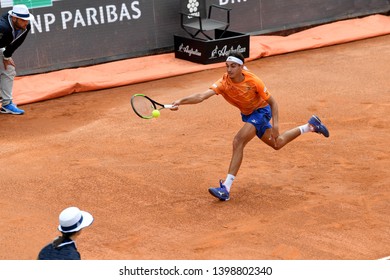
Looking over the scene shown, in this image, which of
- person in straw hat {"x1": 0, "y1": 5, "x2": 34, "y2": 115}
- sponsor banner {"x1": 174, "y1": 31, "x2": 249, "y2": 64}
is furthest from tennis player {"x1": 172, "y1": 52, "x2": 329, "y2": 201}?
sponsor banner {"x1": 174, "y1": 31, "x2": 249, "y2": 64}

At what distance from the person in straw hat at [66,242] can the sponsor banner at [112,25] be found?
11091 mm

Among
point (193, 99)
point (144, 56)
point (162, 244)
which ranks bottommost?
point (144, 56)

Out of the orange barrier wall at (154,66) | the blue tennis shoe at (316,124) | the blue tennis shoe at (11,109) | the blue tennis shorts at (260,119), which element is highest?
the blue tennis shorts at (260,119)

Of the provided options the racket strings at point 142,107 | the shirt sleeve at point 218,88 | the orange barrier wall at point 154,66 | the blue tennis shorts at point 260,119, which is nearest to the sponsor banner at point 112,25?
the orange barrier wall at point 154,66

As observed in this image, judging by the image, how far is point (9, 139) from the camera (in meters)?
15.0

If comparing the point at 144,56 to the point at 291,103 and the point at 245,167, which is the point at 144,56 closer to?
the point at 291,103

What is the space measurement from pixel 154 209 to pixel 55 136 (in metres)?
4.19

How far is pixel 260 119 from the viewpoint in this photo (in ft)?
39.1

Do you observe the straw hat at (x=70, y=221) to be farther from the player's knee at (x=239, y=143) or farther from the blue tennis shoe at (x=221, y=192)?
the player's knee at (x=239, y=143)

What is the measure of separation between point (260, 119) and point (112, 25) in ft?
27.6

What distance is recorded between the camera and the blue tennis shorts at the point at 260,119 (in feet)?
39.0

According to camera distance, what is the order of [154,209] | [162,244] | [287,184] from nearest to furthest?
1. [162,244]
2. [154,209]
3. [287,184]

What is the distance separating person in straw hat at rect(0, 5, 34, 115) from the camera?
15.6 m

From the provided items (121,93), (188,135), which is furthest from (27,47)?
(188,135)
